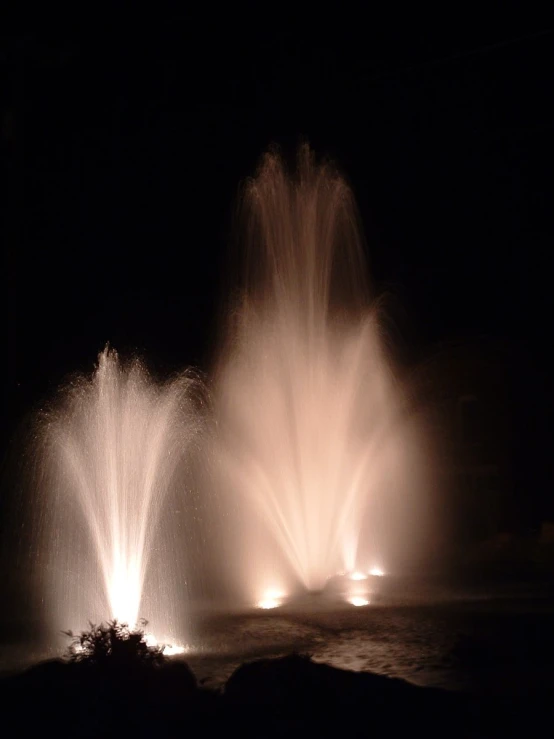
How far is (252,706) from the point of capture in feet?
25.3

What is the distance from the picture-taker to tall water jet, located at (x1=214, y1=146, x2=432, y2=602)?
57.6 ft

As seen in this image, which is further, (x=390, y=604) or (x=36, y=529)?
(x=36, y=529)

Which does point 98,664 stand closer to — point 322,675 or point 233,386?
point 322,675

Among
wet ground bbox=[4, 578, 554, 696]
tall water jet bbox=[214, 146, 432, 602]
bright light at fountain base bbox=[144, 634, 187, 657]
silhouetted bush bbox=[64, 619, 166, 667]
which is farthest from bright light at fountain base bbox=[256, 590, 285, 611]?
silhouetted bush bbox=[64, 619, 166, 667]

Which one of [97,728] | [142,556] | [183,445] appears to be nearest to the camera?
[97,728]

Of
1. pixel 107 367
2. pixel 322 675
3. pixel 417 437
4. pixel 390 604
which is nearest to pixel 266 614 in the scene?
pixel 390 604

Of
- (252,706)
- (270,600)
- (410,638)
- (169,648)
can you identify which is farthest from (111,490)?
(252,706)

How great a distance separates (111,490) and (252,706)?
6693 millimetres

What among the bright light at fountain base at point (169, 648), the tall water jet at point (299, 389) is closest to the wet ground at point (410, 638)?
the bright light at fountain base at point (169, 648)

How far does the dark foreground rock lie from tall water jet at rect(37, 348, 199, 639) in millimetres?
3562

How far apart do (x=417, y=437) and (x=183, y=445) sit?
1601cm

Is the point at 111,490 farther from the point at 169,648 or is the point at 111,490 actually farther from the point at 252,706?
the point at 252,706

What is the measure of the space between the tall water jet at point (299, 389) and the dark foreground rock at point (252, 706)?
8377 mm

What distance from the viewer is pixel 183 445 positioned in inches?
656
